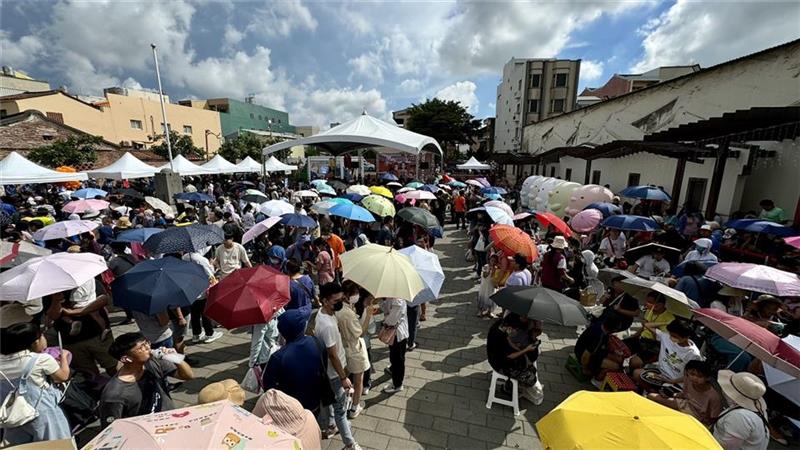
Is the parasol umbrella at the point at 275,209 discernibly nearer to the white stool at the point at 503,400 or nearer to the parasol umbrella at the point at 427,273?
the parasol umbrella at the point at 427,273

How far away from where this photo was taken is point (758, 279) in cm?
439

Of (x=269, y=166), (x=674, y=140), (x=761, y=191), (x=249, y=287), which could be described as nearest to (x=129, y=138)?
(x=269, y=166)

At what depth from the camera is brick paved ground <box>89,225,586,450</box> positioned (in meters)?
3.77

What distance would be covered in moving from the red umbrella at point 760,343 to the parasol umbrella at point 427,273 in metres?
3.01

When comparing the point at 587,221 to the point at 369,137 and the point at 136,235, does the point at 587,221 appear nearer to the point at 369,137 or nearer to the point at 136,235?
the point at 369,137

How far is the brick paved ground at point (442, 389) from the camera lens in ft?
12.4

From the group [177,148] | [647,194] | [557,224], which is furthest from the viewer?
[177,148]

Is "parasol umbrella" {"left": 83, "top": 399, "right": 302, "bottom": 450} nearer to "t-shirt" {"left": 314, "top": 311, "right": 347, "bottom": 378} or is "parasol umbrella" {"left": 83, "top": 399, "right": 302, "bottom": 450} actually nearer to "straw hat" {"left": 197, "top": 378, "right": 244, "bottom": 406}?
"straw hat" {"left": 197, "top": 378, "right": 244, "bottom": 406}

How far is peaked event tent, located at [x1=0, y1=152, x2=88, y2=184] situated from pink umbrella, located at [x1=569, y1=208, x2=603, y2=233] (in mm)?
16020

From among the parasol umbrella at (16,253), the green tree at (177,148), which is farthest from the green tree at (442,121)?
the parasol umbrella at (16,253)

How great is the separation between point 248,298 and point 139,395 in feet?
3.74

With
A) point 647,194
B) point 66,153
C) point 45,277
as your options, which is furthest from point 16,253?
point 66,153

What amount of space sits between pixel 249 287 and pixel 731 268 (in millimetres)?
6402

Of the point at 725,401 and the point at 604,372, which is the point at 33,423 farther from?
the point at 725,401
